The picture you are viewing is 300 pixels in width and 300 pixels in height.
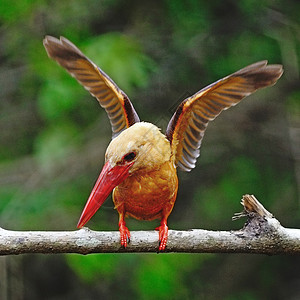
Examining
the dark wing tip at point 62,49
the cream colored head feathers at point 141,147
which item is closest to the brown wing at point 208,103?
the cream colored head feathers at point 141,147

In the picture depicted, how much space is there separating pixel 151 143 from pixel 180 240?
1.76ft

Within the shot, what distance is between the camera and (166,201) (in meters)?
3.74

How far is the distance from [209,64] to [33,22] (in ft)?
6.38

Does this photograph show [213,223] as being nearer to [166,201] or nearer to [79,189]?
[79,189]

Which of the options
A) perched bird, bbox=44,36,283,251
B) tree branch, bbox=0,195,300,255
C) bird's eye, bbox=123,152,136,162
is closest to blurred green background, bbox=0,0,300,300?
perched bird, bbox=44,36,283,251

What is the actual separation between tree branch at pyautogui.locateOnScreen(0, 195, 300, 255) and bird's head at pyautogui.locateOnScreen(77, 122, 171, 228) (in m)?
0.15

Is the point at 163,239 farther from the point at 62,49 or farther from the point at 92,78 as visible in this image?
the point at 62,49

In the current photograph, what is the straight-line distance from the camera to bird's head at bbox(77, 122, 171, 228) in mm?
3438

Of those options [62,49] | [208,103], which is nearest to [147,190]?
[208,103]

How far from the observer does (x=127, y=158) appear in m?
3.48

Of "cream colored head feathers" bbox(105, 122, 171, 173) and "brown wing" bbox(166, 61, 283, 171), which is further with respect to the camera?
"brown wing" bbox(166, 61, 283, 171)

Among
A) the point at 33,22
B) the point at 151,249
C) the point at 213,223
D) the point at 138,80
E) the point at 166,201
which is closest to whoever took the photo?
the point at 151,249

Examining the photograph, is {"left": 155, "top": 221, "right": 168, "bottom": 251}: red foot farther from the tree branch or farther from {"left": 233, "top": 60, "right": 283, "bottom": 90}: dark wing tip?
{"left": 233, "top": 60, "right": 283, "bottom": 90}: dark wing tip

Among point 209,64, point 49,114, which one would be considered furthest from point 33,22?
point 209,64
